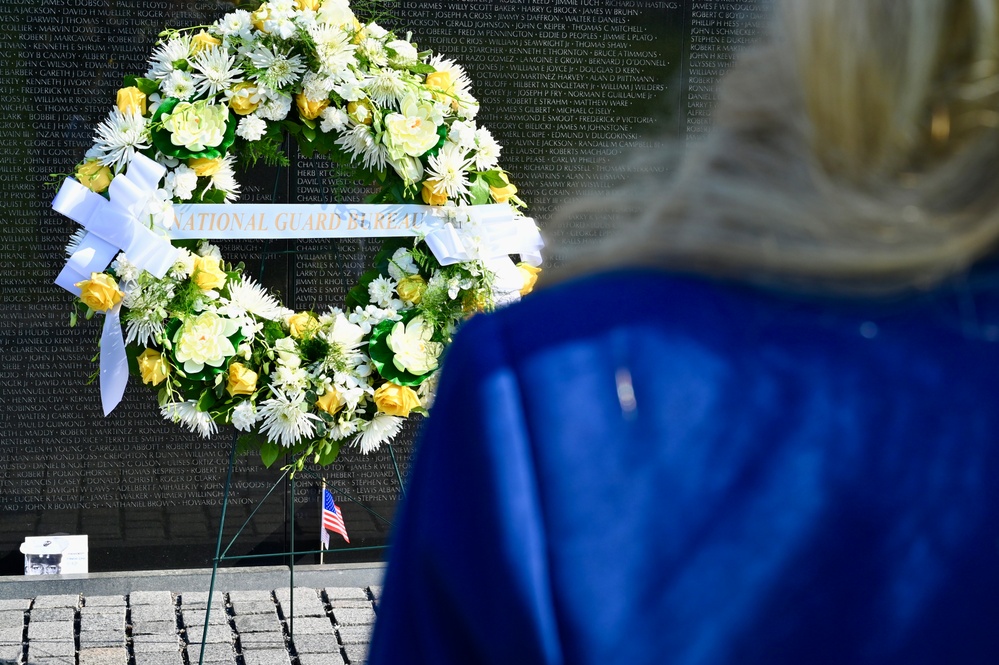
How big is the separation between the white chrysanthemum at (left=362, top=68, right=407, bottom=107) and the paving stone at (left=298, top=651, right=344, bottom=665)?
7.40 ft

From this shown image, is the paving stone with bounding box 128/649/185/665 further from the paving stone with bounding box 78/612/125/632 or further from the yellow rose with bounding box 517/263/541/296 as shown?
the yellow rose with bounding box 517/263/541/296

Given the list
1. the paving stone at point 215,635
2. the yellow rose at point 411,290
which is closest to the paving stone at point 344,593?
the paving stone at point 215,635

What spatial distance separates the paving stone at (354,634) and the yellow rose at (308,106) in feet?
7.38

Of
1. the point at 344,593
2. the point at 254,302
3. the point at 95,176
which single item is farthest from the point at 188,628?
the point at 95,176

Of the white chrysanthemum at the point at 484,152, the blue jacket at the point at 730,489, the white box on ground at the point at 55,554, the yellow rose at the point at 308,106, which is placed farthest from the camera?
the white box on ground at the point at 55,554

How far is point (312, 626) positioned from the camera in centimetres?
488

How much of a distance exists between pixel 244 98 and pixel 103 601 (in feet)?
8.75

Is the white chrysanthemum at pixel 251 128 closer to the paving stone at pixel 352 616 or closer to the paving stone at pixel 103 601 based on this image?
the paving stone at pixel 352 616

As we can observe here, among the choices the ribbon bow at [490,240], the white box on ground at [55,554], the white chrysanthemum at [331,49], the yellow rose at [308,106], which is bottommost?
the white box on ground at [55,554]

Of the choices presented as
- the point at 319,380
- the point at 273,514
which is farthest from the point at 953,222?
the point at 273,514

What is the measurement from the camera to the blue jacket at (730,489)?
0.60 meters

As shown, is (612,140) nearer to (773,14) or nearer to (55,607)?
(55,607)

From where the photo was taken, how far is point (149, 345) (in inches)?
144

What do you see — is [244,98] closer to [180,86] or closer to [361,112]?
[180,86]
